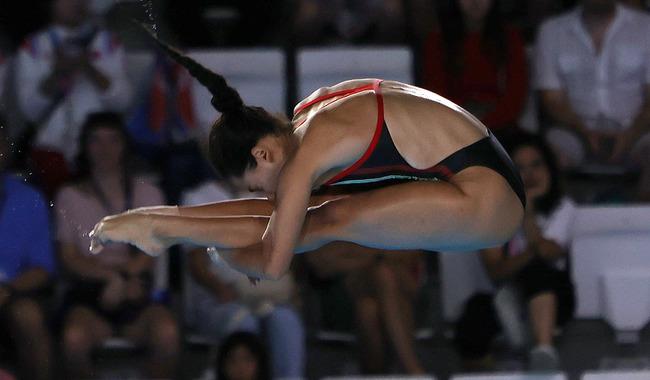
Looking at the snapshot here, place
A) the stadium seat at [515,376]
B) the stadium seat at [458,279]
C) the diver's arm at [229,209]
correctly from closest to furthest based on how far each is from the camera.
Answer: the diver's arm at [229,209] < the stadium seat at [515,376] < the stadium seat at [458,279]

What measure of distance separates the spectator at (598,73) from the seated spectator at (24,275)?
225 cm

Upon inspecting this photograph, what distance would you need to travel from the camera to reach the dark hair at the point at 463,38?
5.34m

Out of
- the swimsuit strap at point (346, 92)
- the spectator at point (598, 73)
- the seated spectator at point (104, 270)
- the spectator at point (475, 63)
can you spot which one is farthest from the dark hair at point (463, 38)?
the swimsuit strap at point (346, 92)

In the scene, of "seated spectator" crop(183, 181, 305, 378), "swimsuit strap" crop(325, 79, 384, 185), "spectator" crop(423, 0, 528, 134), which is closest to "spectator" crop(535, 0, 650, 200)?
"spectator" crop(423, 0, 528, 134)

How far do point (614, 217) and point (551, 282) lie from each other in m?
0.48

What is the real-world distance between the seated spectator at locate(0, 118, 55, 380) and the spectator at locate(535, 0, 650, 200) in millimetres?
2252

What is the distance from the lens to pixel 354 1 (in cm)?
549

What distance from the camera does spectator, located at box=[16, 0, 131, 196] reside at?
5.30 m

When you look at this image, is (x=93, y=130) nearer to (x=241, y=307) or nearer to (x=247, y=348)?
(x=241, y=307)

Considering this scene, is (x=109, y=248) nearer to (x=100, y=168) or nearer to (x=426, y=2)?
(x=100, y=168)

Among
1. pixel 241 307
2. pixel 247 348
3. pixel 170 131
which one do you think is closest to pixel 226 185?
pixel 170 131

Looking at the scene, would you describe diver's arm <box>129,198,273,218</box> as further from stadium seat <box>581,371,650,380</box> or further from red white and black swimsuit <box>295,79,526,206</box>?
stadium seat <box>581,371,650,380</box>

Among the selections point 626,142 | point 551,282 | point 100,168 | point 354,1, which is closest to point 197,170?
point 100,168

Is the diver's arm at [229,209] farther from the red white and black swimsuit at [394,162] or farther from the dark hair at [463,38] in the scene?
the dark hair at [463,38]
